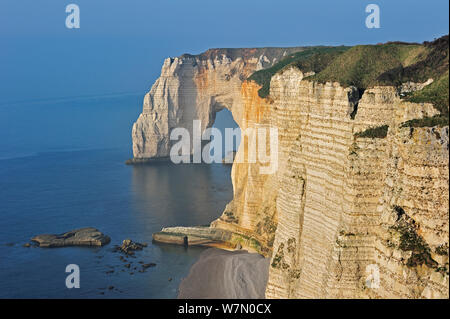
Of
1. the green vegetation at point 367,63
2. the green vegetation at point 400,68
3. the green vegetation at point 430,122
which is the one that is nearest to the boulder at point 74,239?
the green vegetation at point 400,68

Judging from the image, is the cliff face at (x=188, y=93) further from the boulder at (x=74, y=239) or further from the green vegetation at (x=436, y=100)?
the green vegetation at (x=436, y=100)

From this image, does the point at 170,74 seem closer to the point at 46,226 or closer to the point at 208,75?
the point at 208,75

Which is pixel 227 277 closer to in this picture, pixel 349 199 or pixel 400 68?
pixel 349 199

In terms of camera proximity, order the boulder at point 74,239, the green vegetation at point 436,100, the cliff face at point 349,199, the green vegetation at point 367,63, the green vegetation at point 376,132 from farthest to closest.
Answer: the boulder at point 74,239, the green vegetation at point 367,63, the green vegetation at point 376,132, the green vegetation at point 436,100, the cliff face at point 349,199

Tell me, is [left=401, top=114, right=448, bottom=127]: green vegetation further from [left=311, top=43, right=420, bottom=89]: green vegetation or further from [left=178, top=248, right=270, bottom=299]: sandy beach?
[left=178, top=248, right=270, bottom=299]: sandy beach

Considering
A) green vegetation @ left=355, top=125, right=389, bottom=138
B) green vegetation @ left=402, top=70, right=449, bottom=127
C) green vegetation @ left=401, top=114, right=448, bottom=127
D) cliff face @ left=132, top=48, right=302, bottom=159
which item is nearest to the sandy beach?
green vegetation @ left=355, top=125, right=389, bottom=138

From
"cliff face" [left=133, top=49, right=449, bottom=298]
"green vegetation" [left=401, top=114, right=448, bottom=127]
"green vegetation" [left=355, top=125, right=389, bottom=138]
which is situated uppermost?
"green vegetation" [left=401, top=114, right=448, bottom=127]
